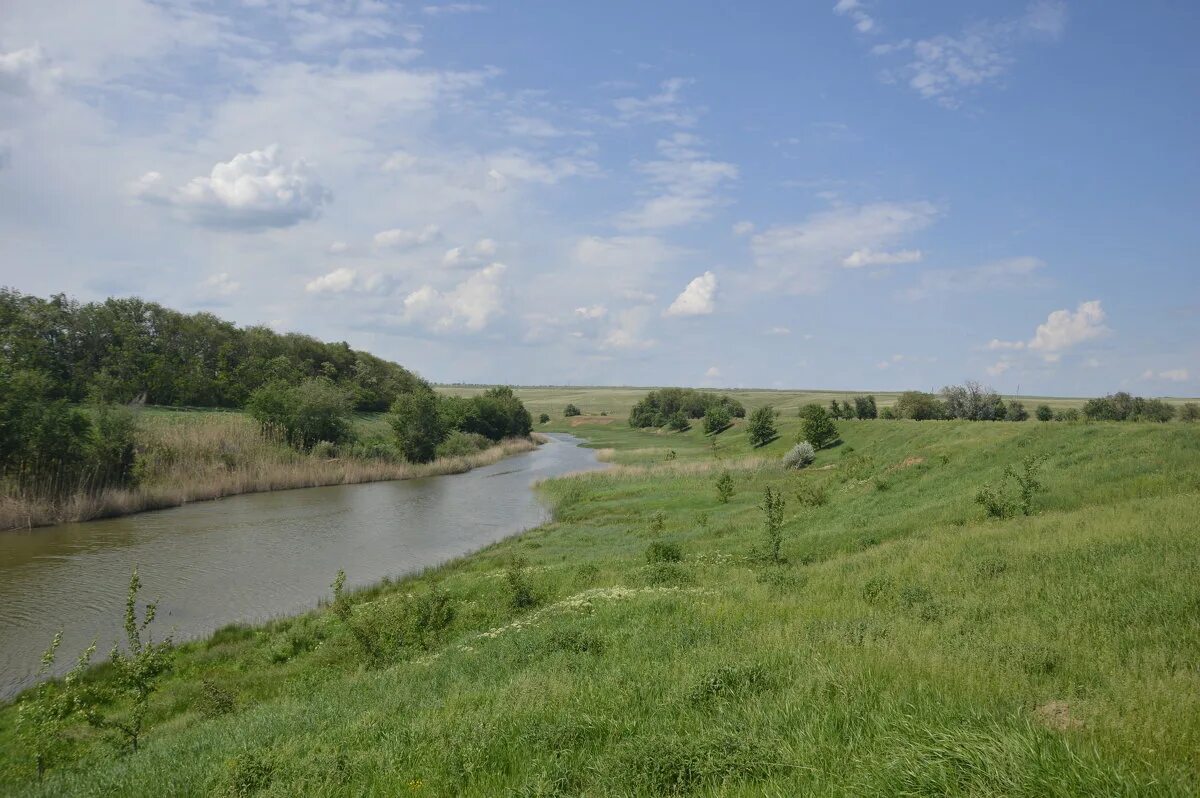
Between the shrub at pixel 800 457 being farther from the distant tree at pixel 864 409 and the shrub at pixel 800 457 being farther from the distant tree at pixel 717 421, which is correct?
the distant tree at pixel 717 421

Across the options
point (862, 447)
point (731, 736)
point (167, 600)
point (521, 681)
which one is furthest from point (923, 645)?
point (862, 447)

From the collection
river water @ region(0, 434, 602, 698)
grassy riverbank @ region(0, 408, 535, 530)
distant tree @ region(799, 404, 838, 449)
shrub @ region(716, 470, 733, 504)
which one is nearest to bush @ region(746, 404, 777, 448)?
distant tree @ region(799, 404, 838, 449)

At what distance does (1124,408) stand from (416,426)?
64.3m

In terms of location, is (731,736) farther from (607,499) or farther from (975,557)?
(607,499)

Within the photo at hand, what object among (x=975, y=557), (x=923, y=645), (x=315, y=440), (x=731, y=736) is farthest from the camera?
(x=315, y=440)

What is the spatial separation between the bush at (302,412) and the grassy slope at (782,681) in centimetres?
4147

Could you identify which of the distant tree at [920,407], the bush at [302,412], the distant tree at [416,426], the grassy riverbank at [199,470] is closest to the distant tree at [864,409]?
the distant tree at [920,407]

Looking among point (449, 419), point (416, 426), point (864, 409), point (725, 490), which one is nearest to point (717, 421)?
point (864, 409)

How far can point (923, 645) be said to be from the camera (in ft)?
25.3

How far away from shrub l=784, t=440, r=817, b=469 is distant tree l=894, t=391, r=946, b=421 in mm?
21736

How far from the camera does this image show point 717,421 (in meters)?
87.8

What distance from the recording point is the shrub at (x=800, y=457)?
4484cm

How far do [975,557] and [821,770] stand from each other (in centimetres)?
953

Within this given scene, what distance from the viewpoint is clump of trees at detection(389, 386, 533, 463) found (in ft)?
212
